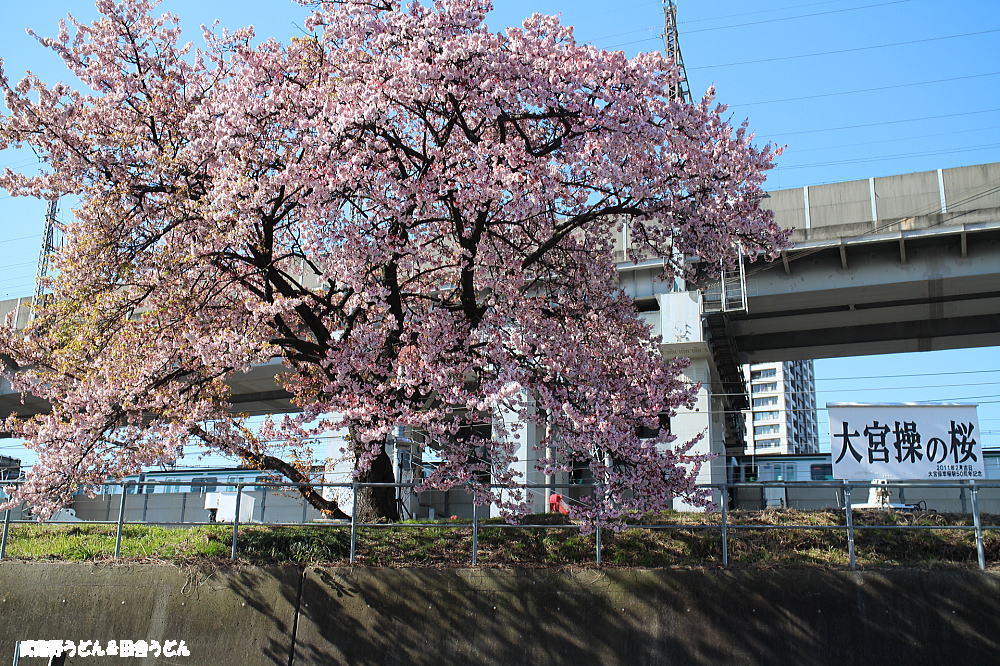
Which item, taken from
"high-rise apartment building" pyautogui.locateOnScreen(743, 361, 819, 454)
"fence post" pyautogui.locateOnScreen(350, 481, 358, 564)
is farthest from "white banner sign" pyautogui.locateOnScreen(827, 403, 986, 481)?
"high-rise apartment building" pyautogui.locateOnScreen(743, 361, 819, 454)

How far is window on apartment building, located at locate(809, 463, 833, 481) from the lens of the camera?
145ft

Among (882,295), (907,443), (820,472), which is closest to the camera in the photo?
(907,443)

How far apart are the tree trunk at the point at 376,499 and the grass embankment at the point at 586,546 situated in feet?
1.57

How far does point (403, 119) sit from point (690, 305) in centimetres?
1627

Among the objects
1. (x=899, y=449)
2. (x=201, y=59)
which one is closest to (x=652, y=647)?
(x=899, y=449)

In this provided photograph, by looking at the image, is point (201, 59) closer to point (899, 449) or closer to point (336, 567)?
point (336, 567)

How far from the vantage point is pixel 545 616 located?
11492mm

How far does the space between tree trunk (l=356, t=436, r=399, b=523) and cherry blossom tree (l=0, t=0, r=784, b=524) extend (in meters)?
0.05

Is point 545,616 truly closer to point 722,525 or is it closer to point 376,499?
point 722,525

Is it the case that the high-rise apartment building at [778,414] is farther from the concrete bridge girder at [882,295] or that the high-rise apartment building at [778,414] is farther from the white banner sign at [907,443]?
the white banner sign at [907,443]

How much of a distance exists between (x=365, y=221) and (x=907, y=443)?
9585mm

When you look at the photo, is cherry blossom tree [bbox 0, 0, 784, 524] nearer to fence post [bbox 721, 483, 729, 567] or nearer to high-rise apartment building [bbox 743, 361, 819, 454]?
fence post [bbox 721, 483, 729, 567]

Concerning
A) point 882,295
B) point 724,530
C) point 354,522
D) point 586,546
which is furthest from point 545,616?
point 882,295

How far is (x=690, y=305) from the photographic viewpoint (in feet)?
88.7
